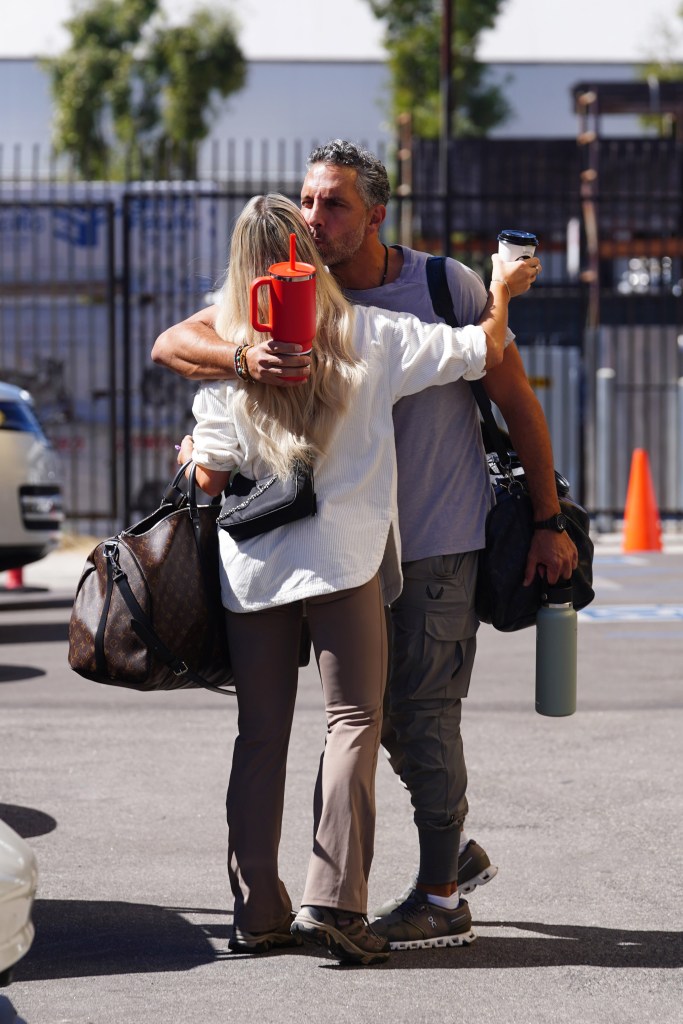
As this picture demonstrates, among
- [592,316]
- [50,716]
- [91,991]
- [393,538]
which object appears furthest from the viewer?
[592,316]

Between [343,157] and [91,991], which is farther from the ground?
[343,157]

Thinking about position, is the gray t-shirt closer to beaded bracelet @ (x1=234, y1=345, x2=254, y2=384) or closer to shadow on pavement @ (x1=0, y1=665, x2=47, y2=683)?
beaded bracelet @ (x1=234, y1=345, x2=254, y2=384)

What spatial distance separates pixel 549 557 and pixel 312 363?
0.81 metres

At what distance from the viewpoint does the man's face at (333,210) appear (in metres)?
3.75

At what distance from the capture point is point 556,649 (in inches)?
156

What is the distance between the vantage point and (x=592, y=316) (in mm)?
22125

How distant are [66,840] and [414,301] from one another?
82.3 inches

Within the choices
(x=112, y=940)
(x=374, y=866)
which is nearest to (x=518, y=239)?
(x=374, y=866)

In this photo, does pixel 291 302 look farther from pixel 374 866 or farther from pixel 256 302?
pixel 374 866

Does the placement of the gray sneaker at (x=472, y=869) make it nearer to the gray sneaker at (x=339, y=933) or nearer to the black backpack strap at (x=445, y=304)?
the gray sneaker at (x=339, y=933)

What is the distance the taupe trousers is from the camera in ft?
11.9

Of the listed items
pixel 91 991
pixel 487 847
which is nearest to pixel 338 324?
pixel 91 991

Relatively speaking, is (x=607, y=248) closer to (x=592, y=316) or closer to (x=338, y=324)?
(x=592, y=316)

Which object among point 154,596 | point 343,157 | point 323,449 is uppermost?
point 343,157
